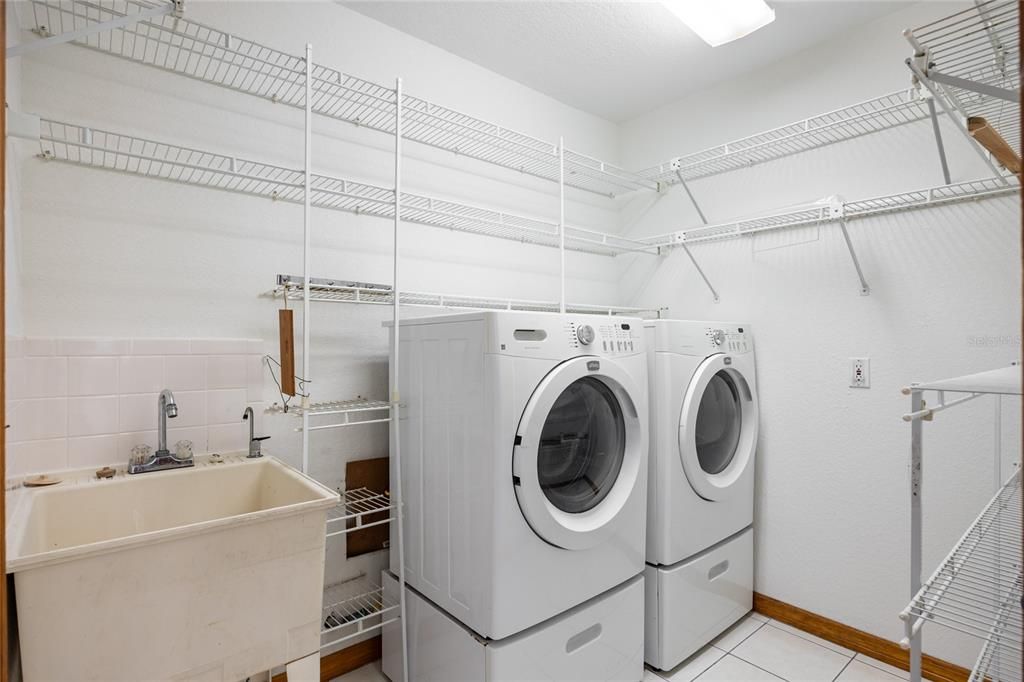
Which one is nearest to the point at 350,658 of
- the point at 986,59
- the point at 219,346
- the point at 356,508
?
the point at 356,508

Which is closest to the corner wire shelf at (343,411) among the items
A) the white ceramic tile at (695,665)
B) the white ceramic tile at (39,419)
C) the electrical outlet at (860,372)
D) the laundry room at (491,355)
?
the laundry room at (491,355)

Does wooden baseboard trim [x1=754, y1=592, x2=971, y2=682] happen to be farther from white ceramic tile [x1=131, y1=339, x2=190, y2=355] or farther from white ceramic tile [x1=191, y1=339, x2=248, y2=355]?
white ceramic tile [x1=131, y1=339, x2=190, y2=355]

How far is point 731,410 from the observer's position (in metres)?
2.27

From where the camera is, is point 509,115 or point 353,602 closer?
point 353,602

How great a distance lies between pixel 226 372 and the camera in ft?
5.48

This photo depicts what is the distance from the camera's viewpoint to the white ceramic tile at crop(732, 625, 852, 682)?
190 cm

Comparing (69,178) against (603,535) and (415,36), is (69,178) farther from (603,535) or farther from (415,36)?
(603,535)

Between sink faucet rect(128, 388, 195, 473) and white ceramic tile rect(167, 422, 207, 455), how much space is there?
2.0 inches

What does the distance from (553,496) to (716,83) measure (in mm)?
2300

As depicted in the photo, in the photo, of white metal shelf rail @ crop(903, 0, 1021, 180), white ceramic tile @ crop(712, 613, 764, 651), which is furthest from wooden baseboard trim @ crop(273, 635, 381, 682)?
white metal shelf rail @ crop(903, 0, 1021, 180)

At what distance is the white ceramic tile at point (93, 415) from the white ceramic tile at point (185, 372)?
0.15 metres

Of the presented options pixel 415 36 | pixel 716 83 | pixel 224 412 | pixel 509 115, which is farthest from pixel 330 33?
pixel 716 83

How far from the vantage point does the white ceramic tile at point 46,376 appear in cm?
136

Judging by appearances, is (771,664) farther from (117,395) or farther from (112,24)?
(112,24)
